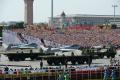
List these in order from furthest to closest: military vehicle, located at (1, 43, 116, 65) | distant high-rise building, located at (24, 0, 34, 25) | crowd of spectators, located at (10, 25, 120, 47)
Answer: distant high-rise building, located at (24, 0, 34, 25), crowd of spectators, located at (10, 25, 120, 47), military vehicle, located at (1, 43, 116, 65)

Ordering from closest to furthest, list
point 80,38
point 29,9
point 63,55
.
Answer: point 63,55
point 80,38
point 29,9

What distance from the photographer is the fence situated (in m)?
32.1

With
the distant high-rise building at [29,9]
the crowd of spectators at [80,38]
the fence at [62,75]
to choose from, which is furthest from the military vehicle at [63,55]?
the distant high-rise building at [29,9]

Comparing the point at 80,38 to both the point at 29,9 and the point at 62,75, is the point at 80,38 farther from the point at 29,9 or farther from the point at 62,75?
the point at 29,9

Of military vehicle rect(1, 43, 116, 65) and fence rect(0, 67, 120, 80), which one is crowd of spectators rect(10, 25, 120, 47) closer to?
military vehicle rect(1, 43, 116, 65)

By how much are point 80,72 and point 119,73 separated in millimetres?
2884

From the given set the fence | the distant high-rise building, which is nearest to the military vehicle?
the fence

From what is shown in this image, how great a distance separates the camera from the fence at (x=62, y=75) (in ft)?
105

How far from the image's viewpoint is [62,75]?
101 ft

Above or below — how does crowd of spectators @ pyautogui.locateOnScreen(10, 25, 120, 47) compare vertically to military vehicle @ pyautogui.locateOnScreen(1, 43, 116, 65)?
below

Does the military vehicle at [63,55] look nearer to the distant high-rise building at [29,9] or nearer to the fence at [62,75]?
the fence at [62,75]

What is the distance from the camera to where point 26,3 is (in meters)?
189

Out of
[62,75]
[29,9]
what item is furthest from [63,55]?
[29,9]

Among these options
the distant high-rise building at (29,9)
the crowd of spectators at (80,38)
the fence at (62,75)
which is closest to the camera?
the fence at (62,75)
